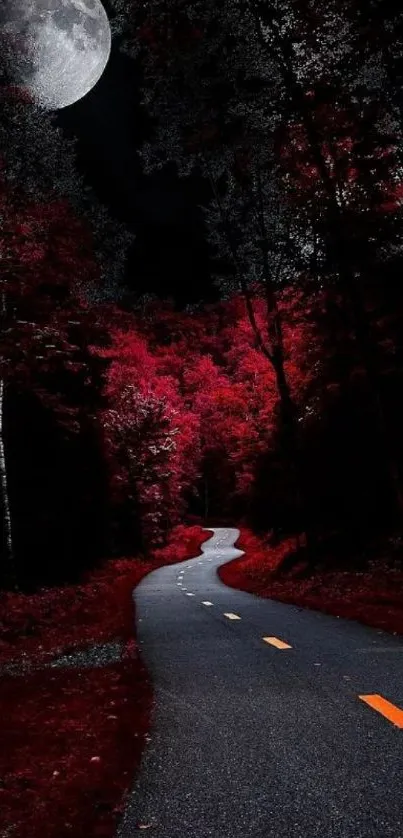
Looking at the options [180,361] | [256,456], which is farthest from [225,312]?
[256,456]

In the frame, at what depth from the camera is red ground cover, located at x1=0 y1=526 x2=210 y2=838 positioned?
151 inches

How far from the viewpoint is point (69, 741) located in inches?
209

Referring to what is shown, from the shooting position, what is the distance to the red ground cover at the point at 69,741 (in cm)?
383

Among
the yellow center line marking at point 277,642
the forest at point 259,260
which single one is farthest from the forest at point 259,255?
the yellow center line marking at point 277,642

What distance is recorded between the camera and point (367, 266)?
59.7ft

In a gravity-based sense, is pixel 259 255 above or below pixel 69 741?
above

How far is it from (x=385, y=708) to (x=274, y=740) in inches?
48.2

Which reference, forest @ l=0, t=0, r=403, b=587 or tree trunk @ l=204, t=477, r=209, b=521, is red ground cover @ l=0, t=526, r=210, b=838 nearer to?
forest @ l=0, t=0, r=403, b=587

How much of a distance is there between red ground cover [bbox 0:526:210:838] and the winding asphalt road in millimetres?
182

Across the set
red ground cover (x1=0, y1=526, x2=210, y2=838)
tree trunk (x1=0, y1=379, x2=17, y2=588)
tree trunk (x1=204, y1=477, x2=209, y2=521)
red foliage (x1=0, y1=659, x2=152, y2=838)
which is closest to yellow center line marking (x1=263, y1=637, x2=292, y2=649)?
red ground cover (x1=0, y1=526, x2=210, y2=838)

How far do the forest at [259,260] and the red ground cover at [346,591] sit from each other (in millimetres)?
357

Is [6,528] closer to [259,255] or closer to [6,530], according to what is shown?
[6,530]

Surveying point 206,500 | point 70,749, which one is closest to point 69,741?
point 70,749

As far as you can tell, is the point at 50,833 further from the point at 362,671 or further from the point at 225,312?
the point at 225,312
